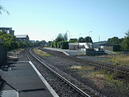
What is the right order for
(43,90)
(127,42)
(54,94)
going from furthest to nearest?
(127,42) → (43,90) → (54,94)

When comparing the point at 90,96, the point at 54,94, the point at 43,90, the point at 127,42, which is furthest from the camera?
the point at 127,42

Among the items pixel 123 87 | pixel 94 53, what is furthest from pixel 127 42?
pixel 123 87

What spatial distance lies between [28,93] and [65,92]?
2013 mm

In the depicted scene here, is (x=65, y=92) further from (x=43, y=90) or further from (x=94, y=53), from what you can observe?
(x=94, y=53)

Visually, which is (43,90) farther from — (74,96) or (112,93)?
(112,93)

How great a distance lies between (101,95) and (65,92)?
2150mm

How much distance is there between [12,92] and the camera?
44.9 ft

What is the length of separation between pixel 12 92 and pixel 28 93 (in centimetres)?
90

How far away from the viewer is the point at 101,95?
12773 mm

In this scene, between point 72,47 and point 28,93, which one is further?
point 72,47

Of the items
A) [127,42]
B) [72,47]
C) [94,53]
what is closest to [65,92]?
[94,53]

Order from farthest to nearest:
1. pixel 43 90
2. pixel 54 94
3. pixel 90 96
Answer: pixel 43 90 < pixel 54 94 < pixel 90 96

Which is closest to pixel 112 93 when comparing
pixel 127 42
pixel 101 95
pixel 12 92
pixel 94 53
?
pixel 101 95

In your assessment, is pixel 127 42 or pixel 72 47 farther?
pixel 72 47
